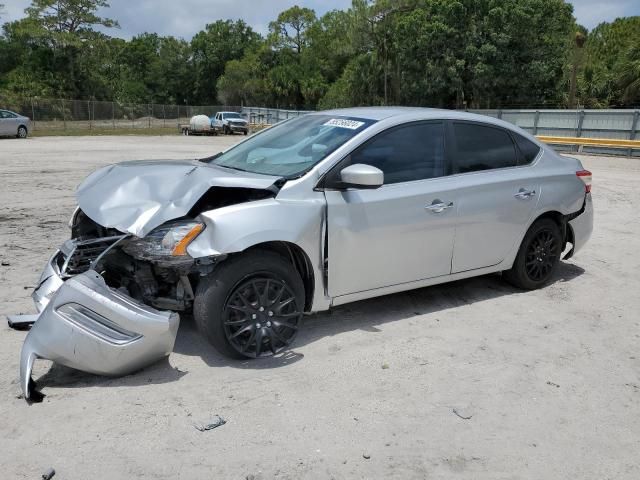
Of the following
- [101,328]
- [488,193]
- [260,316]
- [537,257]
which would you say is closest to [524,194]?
[488,193]

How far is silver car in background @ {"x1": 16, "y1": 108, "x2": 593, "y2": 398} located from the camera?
3562mm

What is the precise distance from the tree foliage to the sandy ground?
34739mm

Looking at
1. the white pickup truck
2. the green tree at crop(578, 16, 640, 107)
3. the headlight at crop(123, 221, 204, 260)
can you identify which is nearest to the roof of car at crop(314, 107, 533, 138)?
the headlight at crop(123, 221, 204, 260)

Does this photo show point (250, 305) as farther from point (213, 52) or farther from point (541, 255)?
point (213, 52)

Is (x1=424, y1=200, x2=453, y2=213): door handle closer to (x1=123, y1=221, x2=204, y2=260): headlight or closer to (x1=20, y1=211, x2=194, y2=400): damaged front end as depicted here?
(x1=123, y1=221, x2=204, y2=260): headlight

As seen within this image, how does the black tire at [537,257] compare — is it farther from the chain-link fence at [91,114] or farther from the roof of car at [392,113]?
the chain-link fence at [91,114]

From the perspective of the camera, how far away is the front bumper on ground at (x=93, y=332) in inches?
134

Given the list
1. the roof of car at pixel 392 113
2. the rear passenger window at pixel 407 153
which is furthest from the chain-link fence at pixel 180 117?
the rear passenger window at pixel 407 153

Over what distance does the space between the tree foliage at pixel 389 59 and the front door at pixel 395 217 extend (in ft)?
113

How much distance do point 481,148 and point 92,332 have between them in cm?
360

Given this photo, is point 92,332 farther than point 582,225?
No

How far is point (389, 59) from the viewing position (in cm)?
5547

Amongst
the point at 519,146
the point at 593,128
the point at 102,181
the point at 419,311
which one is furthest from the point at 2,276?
the point at 593,128

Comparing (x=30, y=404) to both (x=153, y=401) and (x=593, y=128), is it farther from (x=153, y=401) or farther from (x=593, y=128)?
(x=593, y=128)
